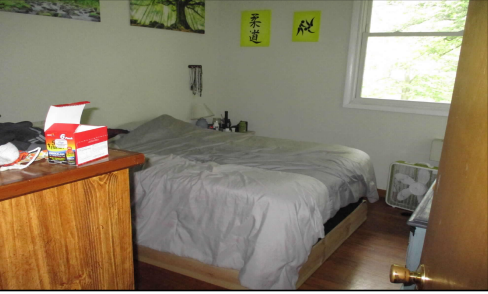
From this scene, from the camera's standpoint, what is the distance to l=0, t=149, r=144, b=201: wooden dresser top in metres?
0.71

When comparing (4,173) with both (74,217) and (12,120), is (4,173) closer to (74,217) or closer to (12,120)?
(74,217)

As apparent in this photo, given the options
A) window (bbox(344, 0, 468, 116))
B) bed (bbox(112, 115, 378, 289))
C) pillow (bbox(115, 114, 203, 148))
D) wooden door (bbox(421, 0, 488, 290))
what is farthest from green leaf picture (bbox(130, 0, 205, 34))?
wooden door (bbox(421, 0, 488, 290))

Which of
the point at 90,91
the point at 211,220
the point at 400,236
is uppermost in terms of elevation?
the point at 90,91

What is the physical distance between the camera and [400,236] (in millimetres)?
2828

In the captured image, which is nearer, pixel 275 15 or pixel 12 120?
pixel 12 120

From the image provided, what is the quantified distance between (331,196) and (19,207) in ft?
5.88

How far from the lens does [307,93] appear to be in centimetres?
398

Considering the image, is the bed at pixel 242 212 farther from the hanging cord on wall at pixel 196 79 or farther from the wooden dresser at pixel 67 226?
the hanging cord on wall at pixel 196 79

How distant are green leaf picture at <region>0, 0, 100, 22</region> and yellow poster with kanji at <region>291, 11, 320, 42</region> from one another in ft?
6.70

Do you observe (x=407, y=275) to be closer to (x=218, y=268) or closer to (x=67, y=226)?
(x=67, y=226)

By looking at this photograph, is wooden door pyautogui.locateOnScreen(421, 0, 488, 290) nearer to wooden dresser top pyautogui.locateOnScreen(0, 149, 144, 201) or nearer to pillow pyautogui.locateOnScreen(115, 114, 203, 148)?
wooden dresser top pyautogui.locateOnScreen(0, 149, 144, 201)

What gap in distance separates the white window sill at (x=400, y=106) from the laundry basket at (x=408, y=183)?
55 centimetres

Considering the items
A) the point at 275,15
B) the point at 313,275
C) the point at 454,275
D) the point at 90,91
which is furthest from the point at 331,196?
the point at 275,15

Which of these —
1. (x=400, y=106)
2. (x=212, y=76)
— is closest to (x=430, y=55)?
(x=400, y=106)
